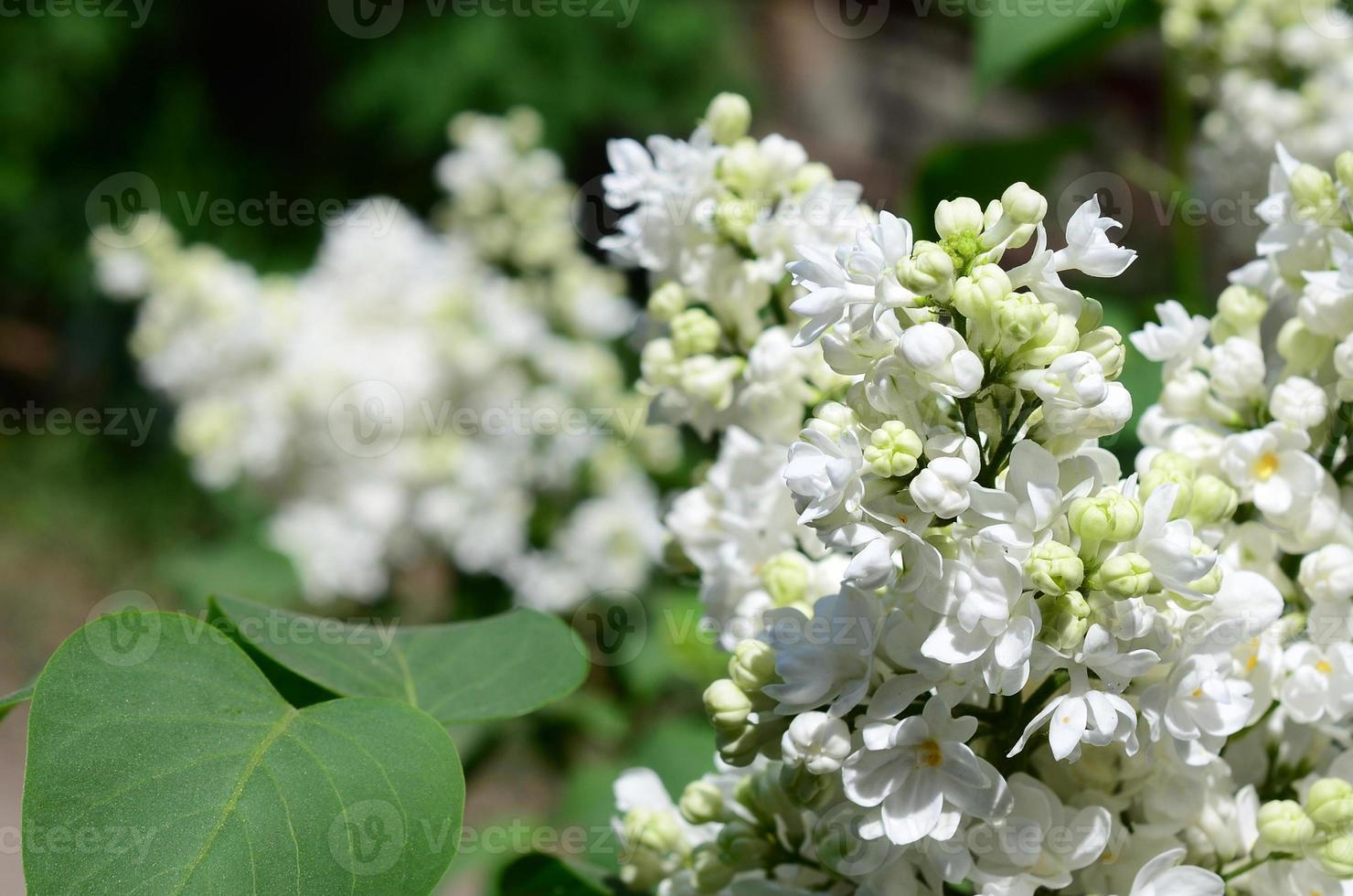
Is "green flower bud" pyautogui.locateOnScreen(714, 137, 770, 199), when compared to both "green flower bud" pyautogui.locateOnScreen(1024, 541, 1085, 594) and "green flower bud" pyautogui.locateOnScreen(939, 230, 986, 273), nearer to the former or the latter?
"green flower bud" pyautogui.locateOnScreen(939, 230, 986, 273)

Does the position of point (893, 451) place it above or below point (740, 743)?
above

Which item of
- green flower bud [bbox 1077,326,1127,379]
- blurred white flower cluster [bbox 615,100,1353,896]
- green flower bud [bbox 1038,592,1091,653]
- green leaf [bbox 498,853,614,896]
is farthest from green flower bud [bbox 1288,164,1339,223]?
green leaf [bbox 498,853,614,896]

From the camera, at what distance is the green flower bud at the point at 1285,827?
0.65 meters

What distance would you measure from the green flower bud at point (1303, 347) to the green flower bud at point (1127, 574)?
10.0 inches

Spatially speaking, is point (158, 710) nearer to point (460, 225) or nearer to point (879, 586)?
point (879, 586)

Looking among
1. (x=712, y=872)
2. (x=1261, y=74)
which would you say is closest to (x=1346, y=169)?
(x=712, y=872)

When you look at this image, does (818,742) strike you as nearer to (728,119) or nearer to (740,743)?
(740,743)

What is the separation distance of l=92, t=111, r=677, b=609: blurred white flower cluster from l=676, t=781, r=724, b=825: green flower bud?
1.25m

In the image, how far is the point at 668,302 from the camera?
0.86 metres

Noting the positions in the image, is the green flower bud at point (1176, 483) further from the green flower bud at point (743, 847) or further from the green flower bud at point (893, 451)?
the green flower bud at point (743, 847)

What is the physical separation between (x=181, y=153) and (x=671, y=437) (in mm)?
4405

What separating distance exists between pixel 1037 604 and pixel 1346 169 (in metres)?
0.37

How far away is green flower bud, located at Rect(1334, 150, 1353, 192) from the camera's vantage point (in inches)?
28.3

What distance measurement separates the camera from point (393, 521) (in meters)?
2.09
